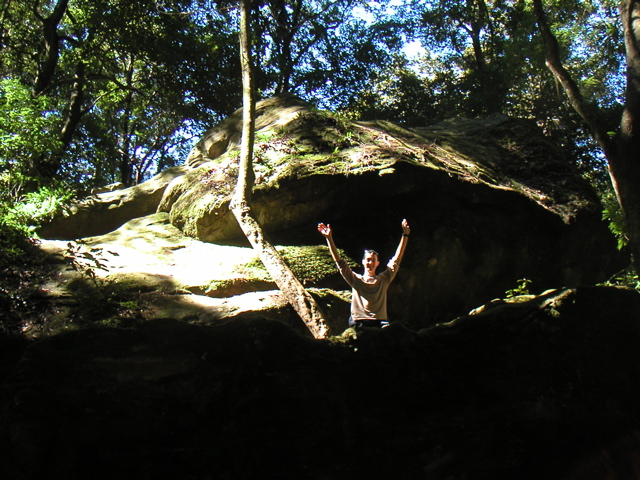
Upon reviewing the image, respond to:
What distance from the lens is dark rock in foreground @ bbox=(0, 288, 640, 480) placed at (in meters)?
2.50

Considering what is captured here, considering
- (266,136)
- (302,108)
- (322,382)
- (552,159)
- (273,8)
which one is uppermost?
(273,8)

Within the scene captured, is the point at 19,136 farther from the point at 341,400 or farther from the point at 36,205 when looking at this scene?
the point at 341,400

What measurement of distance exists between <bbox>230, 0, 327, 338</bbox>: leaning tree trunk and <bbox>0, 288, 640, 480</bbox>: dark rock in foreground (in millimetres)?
3180

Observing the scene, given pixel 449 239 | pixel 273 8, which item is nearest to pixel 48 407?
Answer: pixel 449 239

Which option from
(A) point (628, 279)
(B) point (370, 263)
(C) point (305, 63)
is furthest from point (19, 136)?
(C) point (305, 63)

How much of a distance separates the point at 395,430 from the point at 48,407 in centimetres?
188

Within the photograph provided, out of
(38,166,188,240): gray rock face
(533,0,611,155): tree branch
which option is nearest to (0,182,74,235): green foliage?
(38,166,188,240): gray rock face

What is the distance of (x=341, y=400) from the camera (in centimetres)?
290

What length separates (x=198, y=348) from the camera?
2.87 m

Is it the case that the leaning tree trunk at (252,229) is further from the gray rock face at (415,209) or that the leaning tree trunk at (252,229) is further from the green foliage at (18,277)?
the green foliage at (18,277)

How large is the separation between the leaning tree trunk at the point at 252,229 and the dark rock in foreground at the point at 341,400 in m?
3.18

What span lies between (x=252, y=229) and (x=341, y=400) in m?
5.15

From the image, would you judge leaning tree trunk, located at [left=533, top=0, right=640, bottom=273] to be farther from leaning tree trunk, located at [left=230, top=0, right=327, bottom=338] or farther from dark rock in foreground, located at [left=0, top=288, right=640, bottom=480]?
leaning tree trunk, located at [left=230, top=0, right=327, bottom=338]

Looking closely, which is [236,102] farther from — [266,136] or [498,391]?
[498,391]
